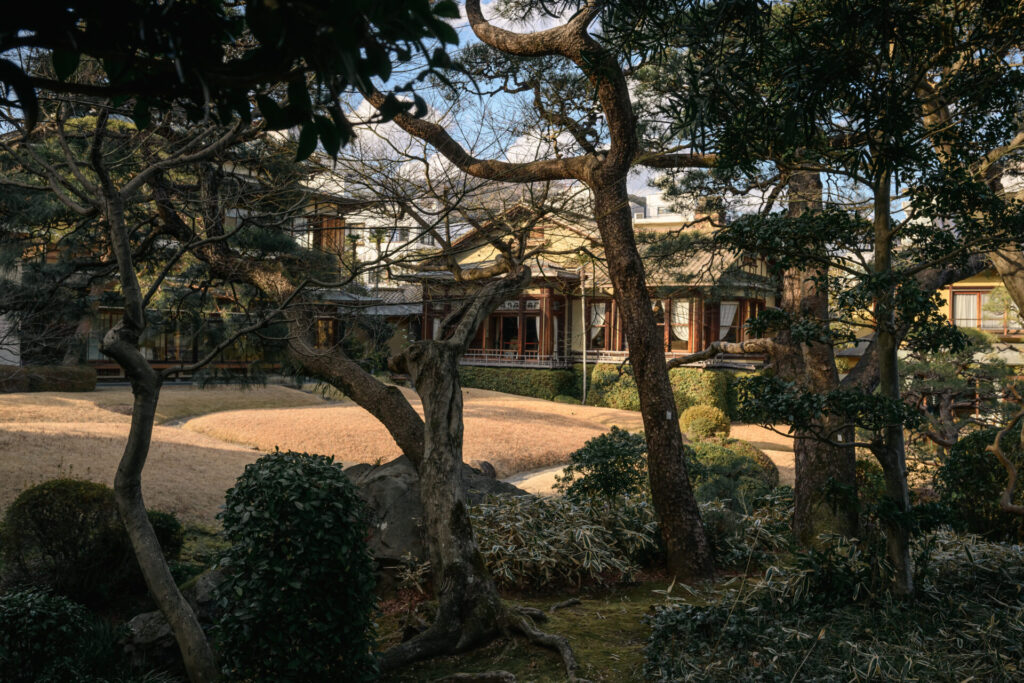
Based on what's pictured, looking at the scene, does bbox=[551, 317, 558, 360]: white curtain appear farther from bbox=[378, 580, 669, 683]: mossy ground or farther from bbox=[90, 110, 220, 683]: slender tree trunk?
bbox=[90, 110, 220, 683]: slender tree trunk

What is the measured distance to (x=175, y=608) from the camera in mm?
4434

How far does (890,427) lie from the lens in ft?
14.3

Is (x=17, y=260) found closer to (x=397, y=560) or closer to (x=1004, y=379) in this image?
(x=397, y=560)

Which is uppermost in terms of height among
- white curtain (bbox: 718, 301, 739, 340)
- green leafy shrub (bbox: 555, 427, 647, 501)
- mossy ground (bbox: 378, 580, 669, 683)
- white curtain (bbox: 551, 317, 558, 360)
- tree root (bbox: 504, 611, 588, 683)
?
white curtain (bbox: 718, 301, 739, 340)

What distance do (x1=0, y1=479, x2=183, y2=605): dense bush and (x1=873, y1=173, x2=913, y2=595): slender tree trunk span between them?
592 cm

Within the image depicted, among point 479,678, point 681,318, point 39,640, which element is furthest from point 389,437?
point 681,318

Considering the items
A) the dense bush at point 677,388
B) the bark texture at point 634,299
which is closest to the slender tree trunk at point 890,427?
the bark texture at point 634,299

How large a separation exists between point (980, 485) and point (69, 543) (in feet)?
24.3

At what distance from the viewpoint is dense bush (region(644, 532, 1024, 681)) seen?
3.88 metres

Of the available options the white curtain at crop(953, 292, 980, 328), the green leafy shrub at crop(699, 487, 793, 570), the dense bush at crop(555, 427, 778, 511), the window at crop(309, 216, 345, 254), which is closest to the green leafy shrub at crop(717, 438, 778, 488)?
the dense bush at crop(555, 427, 778, 511)

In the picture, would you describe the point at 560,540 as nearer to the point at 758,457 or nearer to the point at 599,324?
the point at 758,457

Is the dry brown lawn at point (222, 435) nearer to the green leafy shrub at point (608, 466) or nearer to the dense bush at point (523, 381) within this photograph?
the dense bush at point (523, 381)

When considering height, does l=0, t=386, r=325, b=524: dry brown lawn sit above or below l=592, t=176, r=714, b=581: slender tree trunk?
below

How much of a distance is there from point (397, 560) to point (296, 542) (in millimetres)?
2981
